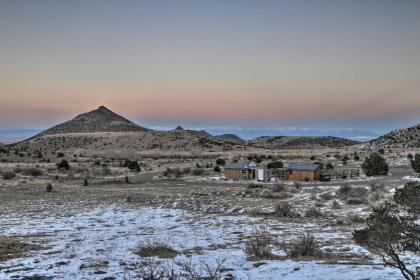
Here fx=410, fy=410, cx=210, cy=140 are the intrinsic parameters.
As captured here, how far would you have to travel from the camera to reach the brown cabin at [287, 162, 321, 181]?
43750 mm

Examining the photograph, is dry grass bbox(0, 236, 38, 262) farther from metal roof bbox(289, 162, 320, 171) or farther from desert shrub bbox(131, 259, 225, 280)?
metal roof bbox(289, 162, 320, 171)

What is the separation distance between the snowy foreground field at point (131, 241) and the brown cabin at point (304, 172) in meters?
24.1

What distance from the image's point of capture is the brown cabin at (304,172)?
1722 inches

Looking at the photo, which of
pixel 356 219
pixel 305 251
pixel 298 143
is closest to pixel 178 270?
pixel 305 251

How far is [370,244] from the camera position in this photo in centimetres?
712

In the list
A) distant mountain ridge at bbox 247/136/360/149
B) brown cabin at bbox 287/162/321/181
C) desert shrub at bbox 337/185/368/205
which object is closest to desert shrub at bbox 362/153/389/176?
brown cabin at bbox 287/162/321/181

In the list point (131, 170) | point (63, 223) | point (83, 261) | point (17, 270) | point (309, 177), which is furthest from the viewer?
point (131, 170)

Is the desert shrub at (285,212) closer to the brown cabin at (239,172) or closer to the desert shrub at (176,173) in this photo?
the brown cabin at (239,172)

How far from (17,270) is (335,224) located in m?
12.7

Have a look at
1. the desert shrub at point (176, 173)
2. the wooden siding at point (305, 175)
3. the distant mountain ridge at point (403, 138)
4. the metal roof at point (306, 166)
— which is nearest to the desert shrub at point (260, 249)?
the wooden siding at point (305, 175)

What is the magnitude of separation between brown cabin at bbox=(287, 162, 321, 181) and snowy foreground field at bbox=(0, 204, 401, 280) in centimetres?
2407

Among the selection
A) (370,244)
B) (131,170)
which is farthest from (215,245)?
(131,170)

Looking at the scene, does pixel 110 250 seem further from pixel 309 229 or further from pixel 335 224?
pixel 335 224

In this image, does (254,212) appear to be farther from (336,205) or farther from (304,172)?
(304,172)
